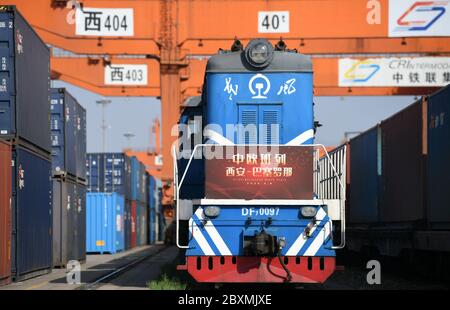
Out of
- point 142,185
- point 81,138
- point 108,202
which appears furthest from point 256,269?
point 142,185

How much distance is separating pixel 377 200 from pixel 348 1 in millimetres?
7422

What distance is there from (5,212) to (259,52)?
5583mm

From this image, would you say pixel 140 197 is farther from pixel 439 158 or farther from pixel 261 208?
pixel 261 208

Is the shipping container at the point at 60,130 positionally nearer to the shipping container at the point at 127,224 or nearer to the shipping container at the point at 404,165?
the shipping container at the point at 404,165

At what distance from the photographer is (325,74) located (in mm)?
27219

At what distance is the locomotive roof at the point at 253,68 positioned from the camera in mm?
10797

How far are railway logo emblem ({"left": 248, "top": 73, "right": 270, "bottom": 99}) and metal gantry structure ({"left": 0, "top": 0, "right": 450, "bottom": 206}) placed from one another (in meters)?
10.3

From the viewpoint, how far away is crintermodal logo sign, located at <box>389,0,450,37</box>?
69.2 feet

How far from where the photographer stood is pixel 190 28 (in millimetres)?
22500

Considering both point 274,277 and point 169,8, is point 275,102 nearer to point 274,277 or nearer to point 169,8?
point 274,277

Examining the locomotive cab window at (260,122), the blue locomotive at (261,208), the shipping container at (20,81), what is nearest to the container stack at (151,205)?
the shipping container at (20,81)

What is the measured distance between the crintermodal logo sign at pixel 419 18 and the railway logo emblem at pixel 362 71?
18.6 ft

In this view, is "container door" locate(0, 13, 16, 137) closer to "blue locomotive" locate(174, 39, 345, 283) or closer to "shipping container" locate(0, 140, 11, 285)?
"shipping container" locate(0, 140, 11, 285)

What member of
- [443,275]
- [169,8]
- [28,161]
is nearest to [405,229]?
[443,275]
